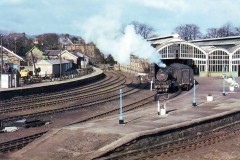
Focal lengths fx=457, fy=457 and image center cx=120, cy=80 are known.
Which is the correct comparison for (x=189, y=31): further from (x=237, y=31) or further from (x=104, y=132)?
(x=104, y=132)

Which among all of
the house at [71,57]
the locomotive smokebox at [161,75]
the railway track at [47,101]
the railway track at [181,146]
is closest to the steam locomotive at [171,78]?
the locomotive smokebox at [161,75]

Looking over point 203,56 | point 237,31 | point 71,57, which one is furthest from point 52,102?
point 237,31

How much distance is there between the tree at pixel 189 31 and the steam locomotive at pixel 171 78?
10156cm

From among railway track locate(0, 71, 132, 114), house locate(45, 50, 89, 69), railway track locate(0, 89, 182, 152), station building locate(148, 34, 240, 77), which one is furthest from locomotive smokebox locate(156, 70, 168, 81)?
house locate(45, 50, 89, 69)

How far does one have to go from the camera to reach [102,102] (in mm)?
37406

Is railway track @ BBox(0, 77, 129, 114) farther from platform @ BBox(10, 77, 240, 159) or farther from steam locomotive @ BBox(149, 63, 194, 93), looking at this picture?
platform @ BBox(10, 77, 240, 159)

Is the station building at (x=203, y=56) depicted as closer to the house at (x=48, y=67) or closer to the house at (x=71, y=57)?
the house at (x=48, y=67)

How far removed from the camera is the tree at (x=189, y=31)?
5782 inches

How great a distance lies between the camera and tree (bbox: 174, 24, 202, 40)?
5782 inches

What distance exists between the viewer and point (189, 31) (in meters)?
148

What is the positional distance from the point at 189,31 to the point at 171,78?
106 m

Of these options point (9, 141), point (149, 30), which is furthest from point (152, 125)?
point (149, 30)

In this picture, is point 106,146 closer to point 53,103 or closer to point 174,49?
point 53,103

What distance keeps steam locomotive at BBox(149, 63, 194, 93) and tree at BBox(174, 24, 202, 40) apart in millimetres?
101556
